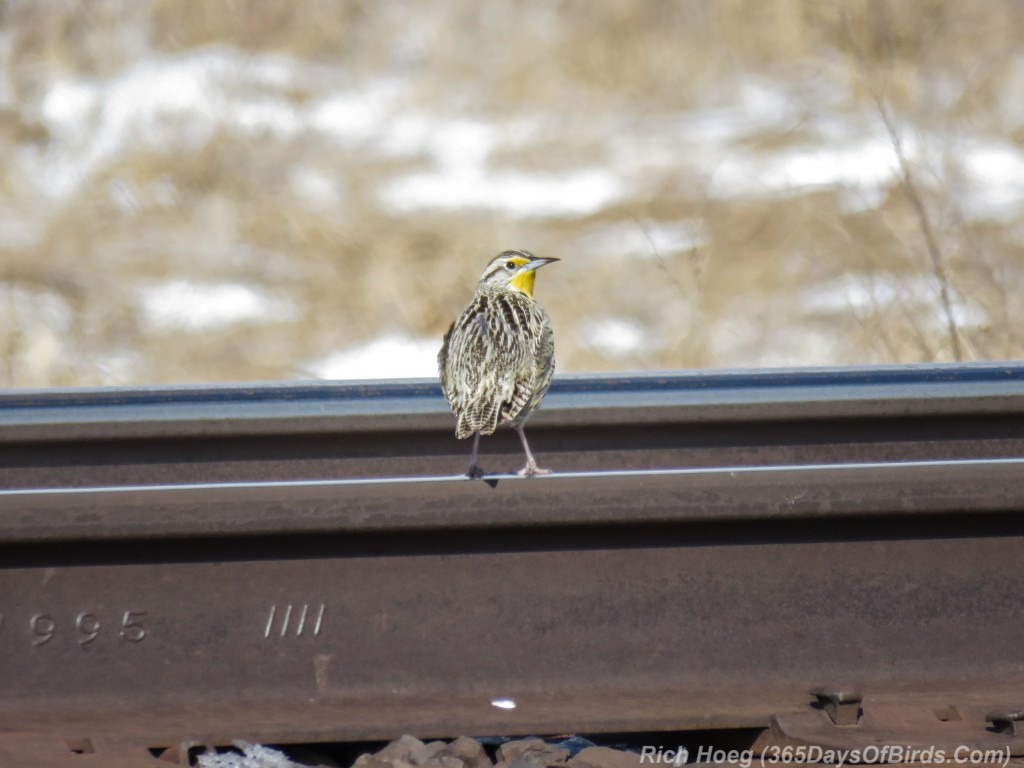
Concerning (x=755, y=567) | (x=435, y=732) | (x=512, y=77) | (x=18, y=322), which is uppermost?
(x=512, y=77)

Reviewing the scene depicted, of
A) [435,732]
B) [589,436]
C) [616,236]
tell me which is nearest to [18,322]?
[616,236]

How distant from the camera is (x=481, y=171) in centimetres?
1452

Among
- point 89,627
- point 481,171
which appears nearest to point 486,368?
point 89,627

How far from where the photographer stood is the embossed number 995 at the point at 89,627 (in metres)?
4.52

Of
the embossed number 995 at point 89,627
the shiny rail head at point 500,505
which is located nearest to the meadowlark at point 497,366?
the shiny rail head at point 500,505

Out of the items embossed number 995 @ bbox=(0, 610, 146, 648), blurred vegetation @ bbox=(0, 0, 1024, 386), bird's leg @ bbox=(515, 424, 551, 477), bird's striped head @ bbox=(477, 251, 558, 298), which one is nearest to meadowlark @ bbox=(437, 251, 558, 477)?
bird's leg @ bbox=(515, 424, 551, 477)

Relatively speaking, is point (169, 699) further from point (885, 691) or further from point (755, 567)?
point (885, 691)

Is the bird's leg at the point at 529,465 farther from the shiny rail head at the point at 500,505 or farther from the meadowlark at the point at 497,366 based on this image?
the shiny rail head at the point at 500,505

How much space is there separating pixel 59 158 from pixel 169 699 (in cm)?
1101

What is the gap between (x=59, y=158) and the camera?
568 inches

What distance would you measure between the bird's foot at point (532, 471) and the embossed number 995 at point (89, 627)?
1.31m

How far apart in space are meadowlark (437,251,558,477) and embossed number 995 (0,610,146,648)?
1.18 m

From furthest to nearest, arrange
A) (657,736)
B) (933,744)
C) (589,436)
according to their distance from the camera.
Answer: (589,436) < (657,736) < (933,744)

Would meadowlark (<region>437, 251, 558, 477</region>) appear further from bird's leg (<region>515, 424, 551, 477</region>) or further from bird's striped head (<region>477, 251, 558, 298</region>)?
bird's striped head (<region>477, 251, 558, 298</region>)
